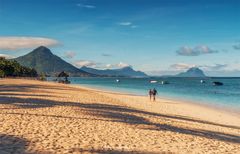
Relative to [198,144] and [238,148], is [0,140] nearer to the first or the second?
[198,144]

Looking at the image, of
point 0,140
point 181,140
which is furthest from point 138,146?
point 0,140

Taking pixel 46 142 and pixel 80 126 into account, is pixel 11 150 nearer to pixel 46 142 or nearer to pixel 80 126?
pixel 46 142

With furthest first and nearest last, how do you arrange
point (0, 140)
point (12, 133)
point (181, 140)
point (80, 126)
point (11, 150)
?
point (80, 126)
point (181, 140)
point (12, 133)
point (0, 140)
point (11, 150)

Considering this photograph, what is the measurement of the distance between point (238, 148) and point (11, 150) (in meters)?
8.95

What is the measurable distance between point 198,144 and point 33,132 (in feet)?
22.4

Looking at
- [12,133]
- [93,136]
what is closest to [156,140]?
[93,136]

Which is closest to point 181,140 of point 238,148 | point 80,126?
point 238,148

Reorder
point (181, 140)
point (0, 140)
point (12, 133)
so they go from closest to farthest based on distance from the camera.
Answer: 1. point (0, 140)
2. point (12, 133)
3. point (181, 140)

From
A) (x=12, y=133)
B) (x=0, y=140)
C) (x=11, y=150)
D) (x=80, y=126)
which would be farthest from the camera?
(x=80, y=126)

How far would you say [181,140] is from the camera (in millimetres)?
13867

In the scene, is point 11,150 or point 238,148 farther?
point 238,148

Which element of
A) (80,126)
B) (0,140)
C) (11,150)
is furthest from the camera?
(80,126)

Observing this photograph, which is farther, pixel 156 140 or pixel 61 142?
pixel 156 140

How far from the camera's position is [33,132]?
13250 mm
